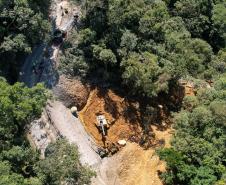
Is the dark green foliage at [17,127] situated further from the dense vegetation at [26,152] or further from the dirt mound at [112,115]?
the dirt mound at [112,115]

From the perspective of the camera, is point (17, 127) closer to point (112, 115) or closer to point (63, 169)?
point (63, 169)

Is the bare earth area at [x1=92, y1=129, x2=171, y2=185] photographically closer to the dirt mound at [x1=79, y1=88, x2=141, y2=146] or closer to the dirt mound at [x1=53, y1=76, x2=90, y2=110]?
the dirt mound at [x1=79, y1=88, x2=141, y2=146]

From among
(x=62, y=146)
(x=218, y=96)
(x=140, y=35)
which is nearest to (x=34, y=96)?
(x=62, y=146)

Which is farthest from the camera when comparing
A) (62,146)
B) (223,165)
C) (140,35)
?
(140,35)

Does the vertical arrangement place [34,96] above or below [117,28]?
below

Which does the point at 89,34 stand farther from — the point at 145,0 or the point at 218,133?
the point at 218,133

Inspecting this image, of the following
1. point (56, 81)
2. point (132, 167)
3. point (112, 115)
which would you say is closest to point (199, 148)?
point (132, 167)

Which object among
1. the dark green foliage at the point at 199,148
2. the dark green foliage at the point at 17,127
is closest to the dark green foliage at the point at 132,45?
the dark green foliage at the point at 199,148
